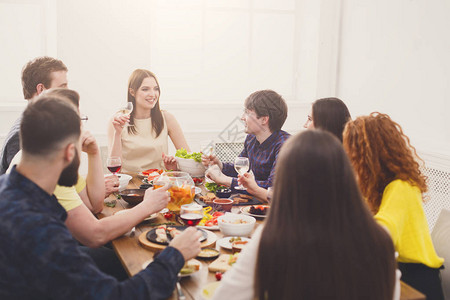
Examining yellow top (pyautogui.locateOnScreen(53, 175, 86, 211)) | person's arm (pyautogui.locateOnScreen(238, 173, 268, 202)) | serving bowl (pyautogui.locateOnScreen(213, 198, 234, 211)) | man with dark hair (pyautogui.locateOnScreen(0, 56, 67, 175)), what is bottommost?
serving bowl (pyautogui.locateOnScreen(213, 198, 234, 211))

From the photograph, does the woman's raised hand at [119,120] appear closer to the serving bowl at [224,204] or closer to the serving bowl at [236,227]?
the serving bowl at [224,204]

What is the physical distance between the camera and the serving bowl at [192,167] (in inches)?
117

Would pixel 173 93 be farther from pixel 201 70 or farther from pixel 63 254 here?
pixel 63 254

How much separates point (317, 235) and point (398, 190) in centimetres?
73

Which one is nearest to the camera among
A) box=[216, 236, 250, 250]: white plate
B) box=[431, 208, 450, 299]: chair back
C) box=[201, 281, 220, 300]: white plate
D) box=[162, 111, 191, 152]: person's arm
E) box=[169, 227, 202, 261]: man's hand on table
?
box=[201, 281, 220, 300]: white plate

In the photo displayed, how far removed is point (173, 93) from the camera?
4.89 meters

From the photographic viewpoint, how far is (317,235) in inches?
44.9

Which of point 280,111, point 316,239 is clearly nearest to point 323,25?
point 280,111

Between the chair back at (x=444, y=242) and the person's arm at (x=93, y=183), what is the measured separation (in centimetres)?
162

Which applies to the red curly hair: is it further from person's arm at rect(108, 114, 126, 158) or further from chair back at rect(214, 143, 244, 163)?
chair back at rect(214, 143, 244, 163)

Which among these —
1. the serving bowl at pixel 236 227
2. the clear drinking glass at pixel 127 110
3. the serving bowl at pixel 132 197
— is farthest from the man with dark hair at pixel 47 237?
the clear drinking glass at pixel 127 110

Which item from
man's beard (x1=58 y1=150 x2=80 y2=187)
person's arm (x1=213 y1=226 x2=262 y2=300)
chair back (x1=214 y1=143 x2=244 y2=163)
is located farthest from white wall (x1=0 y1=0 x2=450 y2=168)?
man's beard (x1=58 y1=150 x2=80 y2=187)

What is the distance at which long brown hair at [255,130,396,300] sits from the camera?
1.14m

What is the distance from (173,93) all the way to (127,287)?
3770mm
